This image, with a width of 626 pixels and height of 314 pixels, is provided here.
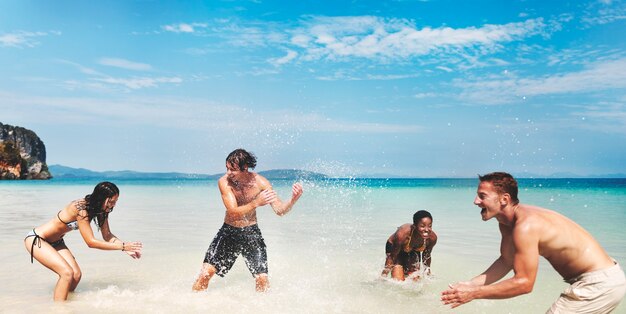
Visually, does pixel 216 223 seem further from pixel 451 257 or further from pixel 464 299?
pixel 464 299

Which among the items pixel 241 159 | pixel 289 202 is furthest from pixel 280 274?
pixel 241 159

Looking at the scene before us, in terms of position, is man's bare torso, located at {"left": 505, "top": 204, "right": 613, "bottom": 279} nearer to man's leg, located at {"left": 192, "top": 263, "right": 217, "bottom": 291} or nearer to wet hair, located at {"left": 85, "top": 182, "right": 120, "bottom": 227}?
man's leg, located at {"left": 192, "top": 263, "right": 217, "bottom": 291}

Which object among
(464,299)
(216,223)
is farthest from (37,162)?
(464,299)

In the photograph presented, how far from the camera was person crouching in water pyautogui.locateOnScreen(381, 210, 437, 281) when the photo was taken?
826 centimetres

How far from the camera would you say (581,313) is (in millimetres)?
4512

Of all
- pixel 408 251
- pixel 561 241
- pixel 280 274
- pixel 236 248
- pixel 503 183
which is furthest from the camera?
pixel 280 274

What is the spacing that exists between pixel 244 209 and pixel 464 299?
3378 mm

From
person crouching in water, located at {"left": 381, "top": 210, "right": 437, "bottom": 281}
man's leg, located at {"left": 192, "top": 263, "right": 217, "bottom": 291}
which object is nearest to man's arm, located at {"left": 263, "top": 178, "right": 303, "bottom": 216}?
man's leg, located at {"left": 192, "top": 263, "right": 217, "bottom": 291}

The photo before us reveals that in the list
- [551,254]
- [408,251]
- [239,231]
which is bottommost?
[408,251]

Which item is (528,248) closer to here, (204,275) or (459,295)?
(459,295)

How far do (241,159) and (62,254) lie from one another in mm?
2965

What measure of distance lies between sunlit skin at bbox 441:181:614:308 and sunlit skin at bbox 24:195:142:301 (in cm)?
452

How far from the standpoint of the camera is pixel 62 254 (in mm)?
7297

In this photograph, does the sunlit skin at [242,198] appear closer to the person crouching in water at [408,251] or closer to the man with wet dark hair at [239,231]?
the man with wet dark hair at [239,231]
